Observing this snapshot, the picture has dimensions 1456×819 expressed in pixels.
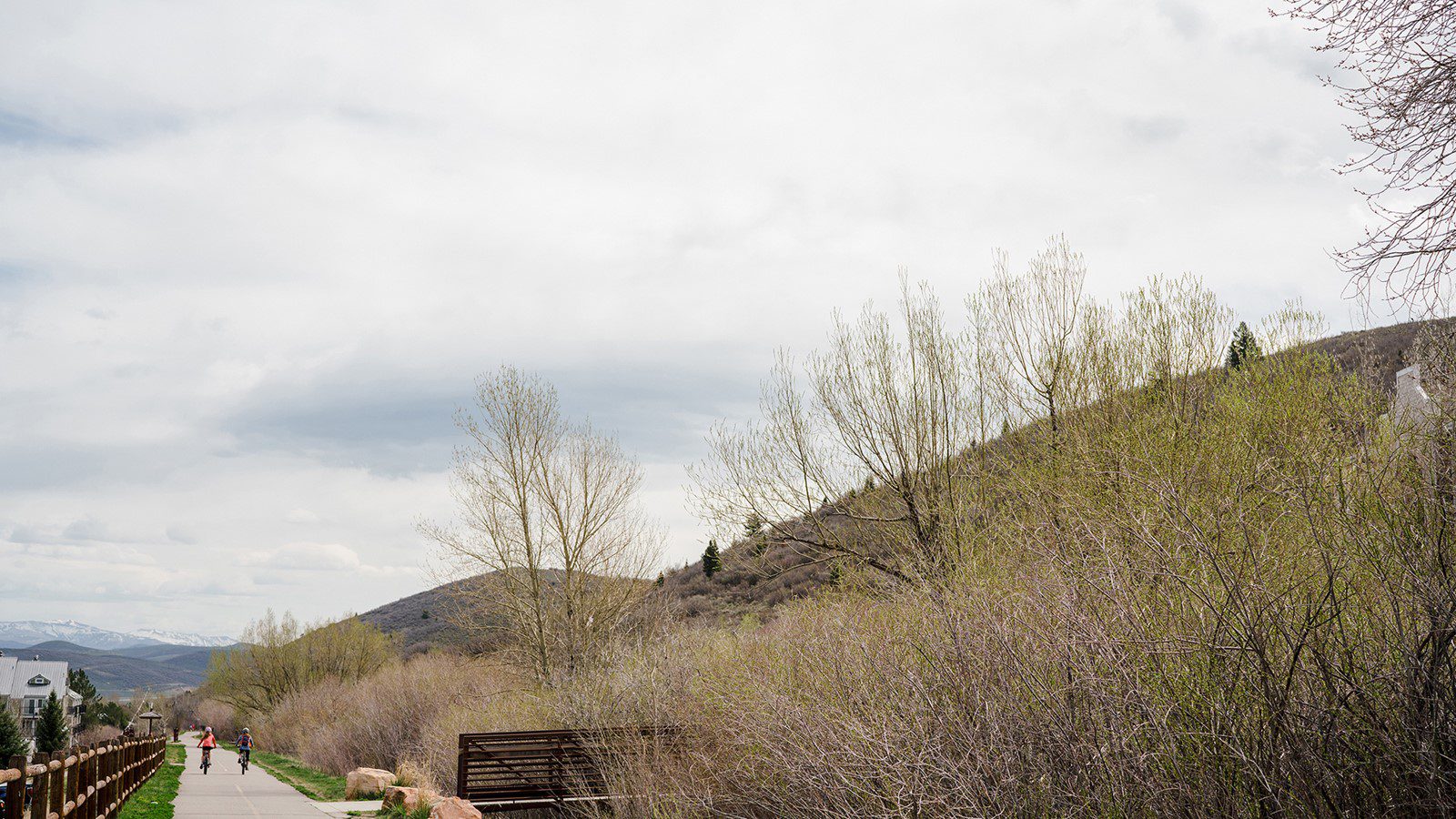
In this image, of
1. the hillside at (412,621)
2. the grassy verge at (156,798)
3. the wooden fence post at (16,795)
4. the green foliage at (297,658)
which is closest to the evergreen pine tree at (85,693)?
the hillside at (412,621)

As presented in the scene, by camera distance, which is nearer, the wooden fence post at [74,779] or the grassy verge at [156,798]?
the wooden fence post at [74,779]

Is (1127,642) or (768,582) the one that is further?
(768,582)

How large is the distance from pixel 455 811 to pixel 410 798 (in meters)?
5.88

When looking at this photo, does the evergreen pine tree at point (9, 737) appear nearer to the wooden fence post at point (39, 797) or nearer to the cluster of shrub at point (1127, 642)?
the cluster of shrub at point (1127, 642)

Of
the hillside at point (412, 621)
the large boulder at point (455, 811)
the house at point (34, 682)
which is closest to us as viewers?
the large boulder at point (455, 811)

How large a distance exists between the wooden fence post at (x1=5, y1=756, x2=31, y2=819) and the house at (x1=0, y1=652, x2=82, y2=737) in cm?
10858

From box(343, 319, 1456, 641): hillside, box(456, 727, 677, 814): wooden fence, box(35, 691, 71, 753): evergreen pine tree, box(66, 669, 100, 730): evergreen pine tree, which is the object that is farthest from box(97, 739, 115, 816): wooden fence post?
box(66, 669, 100, 730): evergreen pine tree

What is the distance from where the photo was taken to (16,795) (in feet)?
26.0

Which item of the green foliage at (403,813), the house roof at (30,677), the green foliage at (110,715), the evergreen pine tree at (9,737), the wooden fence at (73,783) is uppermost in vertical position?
the house roof at (30,677)

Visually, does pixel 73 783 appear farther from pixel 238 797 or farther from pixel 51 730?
pixel 51 730

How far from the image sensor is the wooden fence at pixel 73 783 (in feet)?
26.0

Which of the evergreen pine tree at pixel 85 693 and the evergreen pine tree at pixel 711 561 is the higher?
the evergreen pine tree at pixel 711 561

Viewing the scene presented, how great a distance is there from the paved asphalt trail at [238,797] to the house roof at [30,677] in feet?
287

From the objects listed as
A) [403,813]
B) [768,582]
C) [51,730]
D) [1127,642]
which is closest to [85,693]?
[51,730]
